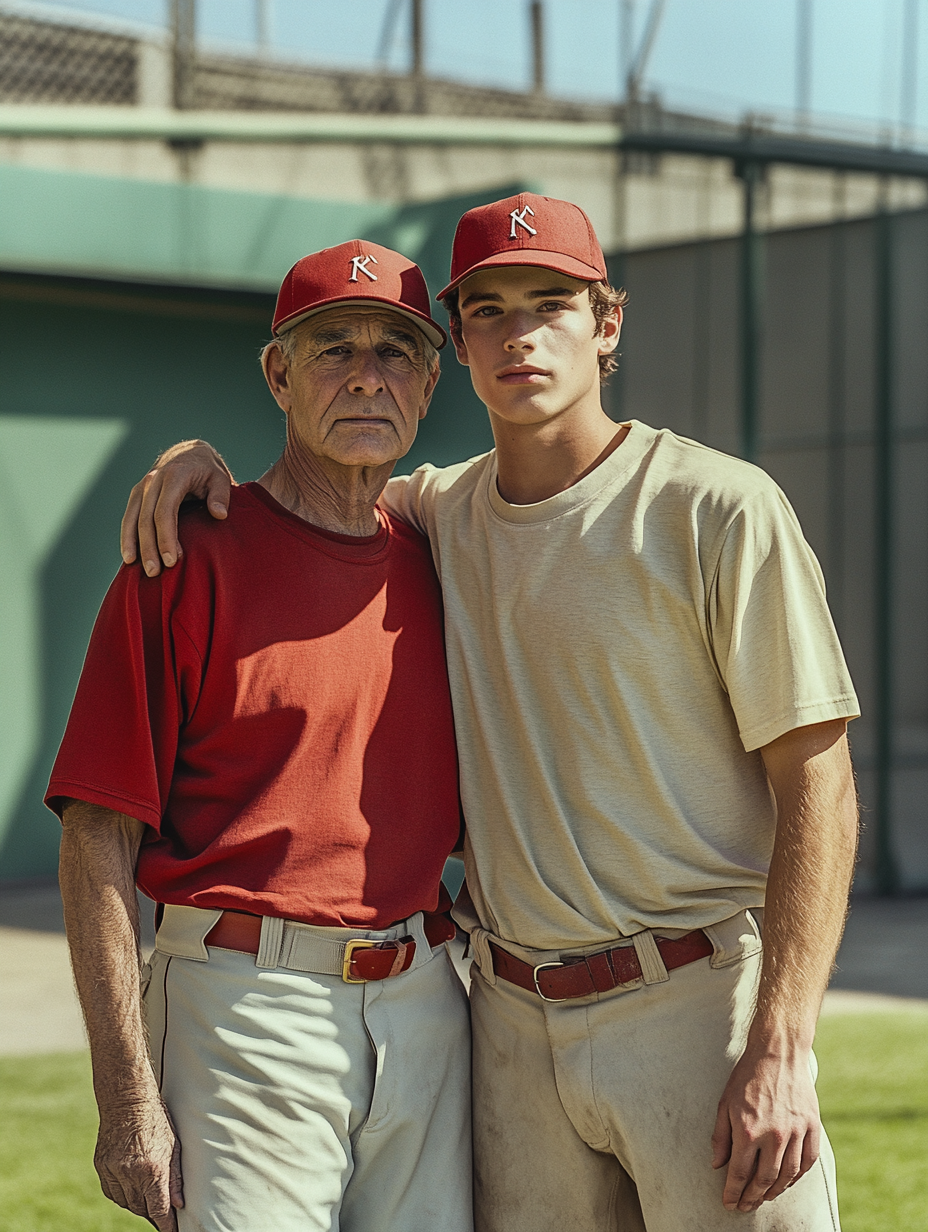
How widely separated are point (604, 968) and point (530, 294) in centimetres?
126

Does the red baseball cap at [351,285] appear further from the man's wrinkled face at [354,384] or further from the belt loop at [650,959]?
the belt loop at [650,959]

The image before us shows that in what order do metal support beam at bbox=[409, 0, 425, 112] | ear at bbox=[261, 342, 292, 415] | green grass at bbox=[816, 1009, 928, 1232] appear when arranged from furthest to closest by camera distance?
metal support beam at bbox=[409, 0, 425, 112]
green grass at bbox=[816, 1009, 928, 1232]
ear at bbox=[261, 342, 292, 415]

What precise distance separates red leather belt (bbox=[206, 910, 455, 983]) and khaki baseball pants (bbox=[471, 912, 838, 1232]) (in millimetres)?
236

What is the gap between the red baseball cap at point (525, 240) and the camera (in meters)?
2.57

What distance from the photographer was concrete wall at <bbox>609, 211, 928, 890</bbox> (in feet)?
33.3

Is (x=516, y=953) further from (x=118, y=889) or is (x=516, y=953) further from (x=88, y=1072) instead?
(x=88, y=1072)

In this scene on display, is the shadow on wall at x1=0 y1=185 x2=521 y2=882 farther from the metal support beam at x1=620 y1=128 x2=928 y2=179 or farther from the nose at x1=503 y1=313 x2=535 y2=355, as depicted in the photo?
the nose at x1=503 y1=313 x2=535 y2=355

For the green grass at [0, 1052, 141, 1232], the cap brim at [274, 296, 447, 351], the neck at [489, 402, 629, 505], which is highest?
the cap brim at [274, 296, 447, 351]

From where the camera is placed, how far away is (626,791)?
98.3 inches

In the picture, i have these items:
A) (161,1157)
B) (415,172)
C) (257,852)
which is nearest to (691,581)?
(257,852)

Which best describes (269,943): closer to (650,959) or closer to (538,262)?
(650,959)

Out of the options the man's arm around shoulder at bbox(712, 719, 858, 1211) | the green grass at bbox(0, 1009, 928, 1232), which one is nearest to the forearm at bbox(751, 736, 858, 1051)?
the man's arm around shoulder at bbox(712, 719, 858, 1211)

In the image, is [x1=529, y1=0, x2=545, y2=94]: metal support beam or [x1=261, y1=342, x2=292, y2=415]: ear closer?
[x1=261, y1=342, x2=292, y2=415]: ear

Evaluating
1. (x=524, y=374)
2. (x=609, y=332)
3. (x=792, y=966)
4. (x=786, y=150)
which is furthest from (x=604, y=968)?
(x=786, y=150)
